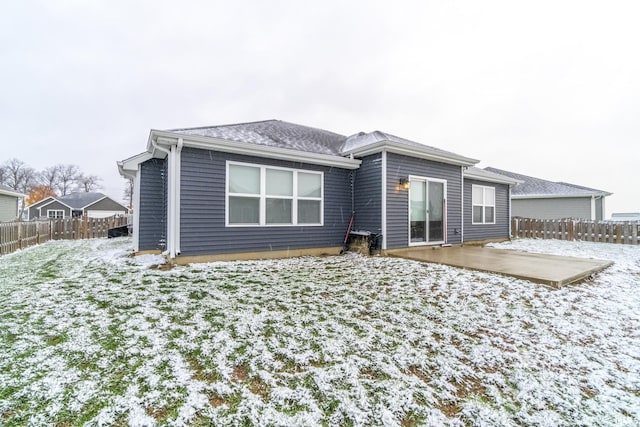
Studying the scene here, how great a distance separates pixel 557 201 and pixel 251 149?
18.7 metres

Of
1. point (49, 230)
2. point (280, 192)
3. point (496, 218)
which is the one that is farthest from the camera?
point (49, 230)

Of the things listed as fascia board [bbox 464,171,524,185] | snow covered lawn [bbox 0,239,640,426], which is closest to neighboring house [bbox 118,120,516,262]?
fascia board [bbox 464,171,524,185]

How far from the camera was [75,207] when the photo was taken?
29656 millimetres

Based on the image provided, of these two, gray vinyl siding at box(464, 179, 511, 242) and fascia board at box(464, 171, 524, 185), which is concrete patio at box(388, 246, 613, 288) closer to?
gray vinyl siding at box(464, 179, 511, 242)

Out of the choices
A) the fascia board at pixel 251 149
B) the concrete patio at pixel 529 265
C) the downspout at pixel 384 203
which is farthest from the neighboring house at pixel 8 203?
the concrete patio at pixel 529 265

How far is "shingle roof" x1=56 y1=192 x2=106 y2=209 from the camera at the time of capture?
2994cm

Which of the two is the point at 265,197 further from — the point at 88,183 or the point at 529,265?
the point at 88,183

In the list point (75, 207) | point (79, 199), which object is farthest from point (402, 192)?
point (79, 199)

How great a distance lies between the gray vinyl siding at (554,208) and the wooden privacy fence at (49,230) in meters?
22.8

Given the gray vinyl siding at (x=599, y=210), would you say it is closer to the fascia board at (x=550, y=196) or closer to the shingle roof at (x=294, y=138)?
the fascia board at (x=550, y=196)

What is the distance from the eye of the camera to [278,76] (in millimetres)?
13625

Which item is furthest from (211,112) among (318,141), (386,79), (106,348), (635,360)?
(635,360)

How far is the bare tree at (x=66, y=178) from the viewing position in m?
46.8

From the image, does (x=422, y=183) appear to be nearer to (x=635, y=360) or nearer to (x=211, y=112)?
(x=635, y=360)
